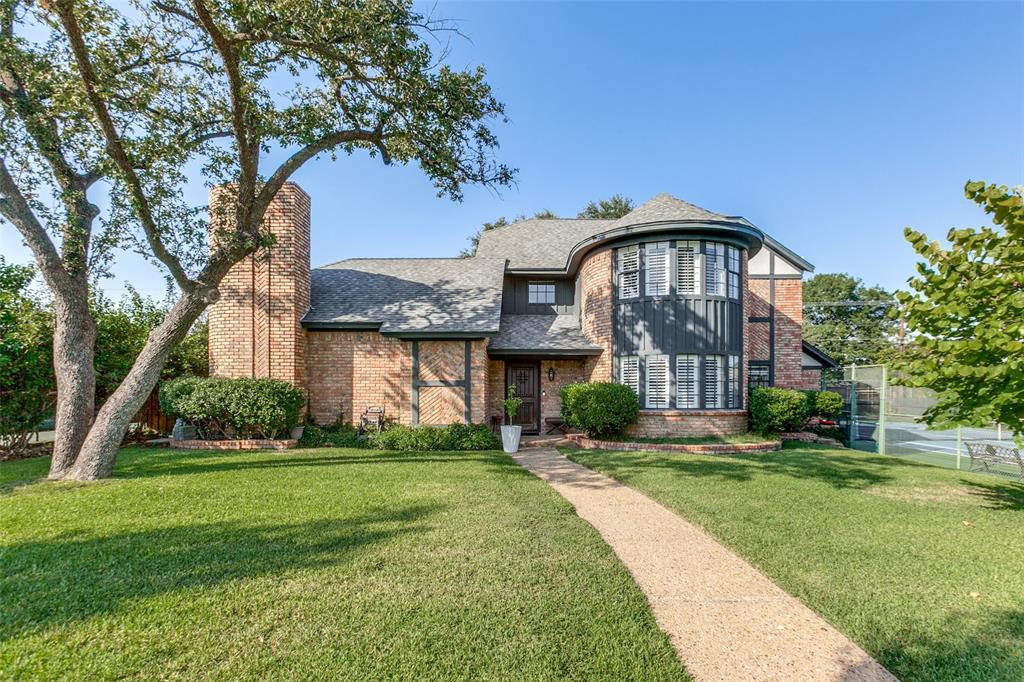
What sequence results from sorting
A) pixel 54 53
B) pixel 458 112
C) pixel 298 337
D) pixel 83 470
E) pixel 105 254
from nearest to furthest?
pixel 83 470, pixel 54 53, pixel 458 112, pixel 105 254, pixel 298 337

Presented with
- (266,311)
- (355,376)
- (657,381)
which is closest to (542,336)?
(657,381)

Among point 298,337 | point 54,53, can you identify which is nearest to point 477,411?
point 298,337

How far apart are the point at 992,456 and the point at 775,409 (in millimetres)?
3867

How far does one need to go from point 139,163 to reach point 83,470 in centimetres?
524

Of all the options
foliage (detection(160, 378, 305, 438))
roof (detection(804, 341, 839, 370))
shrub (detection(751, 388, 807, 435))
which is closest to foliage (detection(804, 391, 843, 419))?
shrub (detection(751, 388, 807, 435))

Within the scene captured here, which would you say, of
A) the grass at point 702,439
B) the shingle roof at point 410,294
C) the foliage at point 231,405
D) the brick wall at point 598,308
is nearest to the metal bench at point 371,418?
the foliage at point 231,405

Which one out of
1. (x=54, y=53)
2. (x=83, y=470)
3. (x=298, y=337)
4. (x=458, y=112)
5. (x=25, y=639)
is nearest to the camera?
(x=25, y=639)

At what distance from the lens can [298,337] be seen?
11.3 m

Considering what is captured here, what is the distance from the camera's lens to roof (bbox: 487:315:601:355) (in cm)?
1248

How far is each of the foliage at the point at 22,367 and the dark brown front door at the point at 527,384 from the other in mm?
10741

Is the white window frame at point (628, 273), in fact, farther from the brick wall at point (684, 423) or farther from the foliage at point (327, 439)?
the foliage at point (327, 439)

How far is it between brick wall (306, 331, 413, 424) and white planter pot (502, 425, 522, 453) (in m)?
2.87

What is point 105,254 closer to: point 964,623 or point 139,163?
point 139,163

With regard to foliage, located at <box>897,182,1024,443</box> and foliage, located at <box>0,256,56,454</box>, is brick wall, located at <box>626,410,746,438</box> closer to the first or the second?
foliage, located at <box>897,182,1024,443</box>
